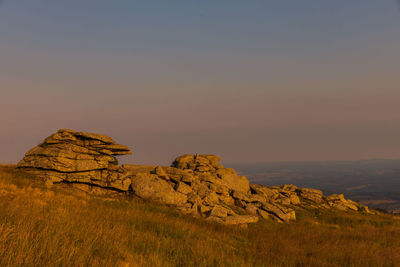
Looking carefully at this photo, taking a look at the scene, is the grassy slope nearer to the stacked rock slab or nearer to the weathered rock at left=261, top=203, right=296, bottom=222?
the stacked rock slab

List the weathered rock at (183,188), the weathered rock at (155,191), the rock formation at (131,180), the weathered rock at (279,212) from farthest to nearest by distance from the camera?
the weathered rock at (279,212) → the weathered rock at (183,188) → the weathered rock at (155,191) → the rock formation at (131,180)

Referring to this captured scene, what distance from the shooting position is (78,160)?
17.6 meters

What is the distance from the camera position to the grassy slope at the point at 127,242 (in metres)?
5.78

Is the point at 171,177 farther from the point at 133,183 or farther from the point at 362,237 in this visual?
the point at 362,237

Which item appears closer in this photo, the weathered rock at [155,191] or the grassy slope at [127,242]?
the grassy slope at [127,242]

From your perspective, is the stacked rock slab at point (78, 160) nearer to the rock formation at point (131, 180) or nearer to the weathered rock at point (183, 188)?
the rock formation at point (131, 180)

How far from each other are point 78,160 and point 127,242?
38.2 feet

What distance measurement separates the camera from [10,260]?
193 inches

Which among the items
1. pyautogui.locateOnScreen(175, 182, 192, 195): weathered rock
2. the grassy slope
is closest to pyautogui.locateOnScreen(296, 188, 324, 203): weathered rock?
the grassy slope

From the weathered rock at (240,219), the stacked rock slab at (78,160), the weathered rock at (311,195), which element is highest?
the stacked rock slab at (78,160)

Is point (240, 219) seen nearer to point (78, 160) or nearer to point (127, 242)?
point (127, 242)

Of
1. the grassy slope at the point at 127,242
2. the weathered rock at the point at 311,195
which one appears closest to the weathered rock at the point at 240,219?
the grassy slope at the point at 127,242

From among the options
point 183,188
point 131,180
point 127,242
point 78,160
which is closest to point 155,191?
point 131,180

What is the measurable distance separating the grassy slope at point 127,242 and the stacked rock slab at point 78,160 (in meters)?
1.66
